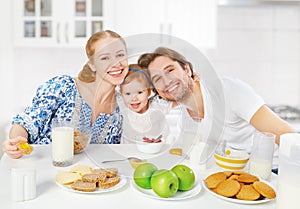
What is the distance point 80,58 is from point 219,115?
2.03m

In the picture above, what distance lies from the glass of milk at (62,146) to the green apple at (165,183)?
340 millimetres

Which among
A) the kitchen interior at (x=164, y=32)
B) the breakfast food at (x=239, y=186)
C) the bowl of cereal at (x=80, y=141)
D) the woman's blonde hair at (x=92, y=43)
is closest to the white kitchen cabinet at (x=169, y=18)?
the kitchen interior at (x=164, y=32)

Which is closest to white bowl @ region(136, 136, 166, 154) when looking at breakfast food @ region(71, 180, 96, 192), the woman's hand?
breakfast food @ region(71, 180, 96, 192)

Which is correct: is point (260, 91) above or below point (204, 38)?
below

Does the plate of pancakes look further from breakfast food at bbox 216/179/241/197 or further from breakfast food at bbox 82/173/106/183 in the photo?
breakfast food at bbox 82/173/106/183

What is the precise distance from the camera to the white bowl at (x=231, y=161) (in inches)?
52.0

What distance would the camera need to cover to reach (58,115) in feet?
5.69

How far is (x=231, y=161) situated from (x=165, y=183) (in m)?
0.33

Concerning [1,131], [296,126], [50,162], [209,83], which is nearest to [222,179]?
[209,83]

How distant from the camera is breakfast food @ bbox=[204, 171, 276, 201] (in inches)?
42.4

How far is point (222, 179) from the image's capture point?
1.15m

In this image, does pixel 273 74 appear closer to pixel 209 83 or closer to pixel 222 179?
pixel 209 83

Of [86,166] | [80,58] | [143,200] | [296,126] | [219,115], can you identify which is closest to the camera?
[143,200]

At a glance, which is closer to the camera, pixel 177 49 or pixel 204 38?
pixel 177 49
